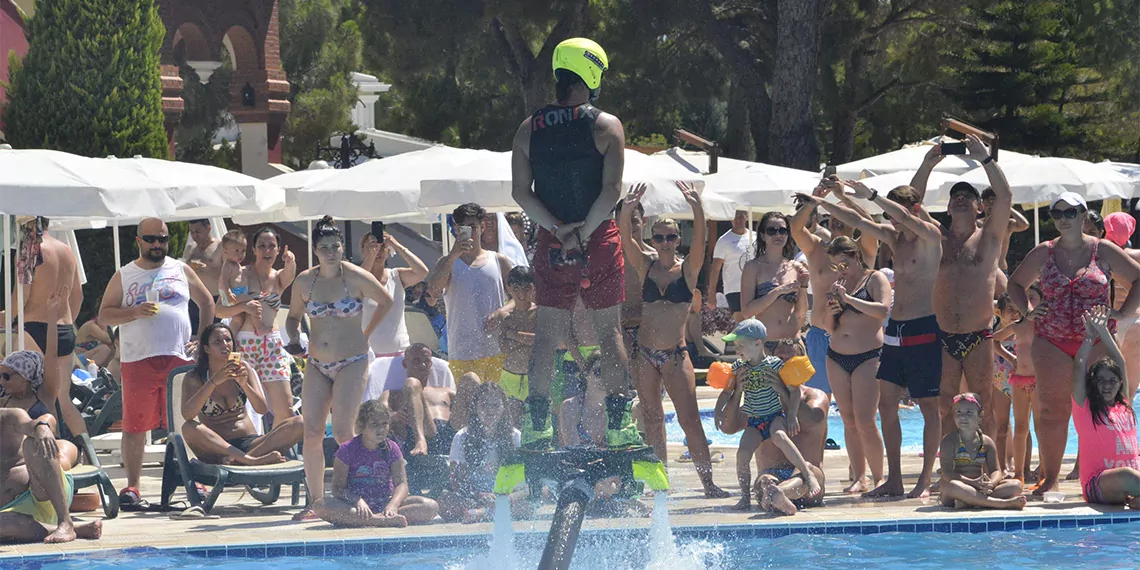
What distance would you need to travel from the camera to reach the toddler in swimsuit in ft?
26.3

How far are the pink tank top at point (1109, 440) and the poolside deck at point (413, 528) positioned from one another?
25 centimetres

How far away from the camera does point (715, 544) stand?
24.4 feet

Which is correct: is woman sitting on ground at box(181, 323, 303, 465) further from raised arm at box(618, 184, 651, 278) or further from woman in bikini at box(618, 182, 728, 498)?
raised arm at box(618, 184, 651, 278)

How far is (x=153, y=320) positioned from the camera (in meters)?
8.89

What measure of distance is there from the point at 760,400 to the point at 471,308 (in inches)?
79.2

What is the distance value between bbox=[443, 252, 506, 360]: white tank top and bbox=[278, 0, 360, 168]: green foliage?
24.5 meters

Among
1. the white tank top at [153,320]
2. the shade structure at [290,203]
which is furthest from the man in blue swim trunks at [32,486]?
the shade structure at [290,203]

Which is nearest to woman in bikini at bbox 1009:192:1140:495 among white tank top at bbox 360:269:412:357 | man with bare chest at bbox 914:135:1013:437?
man with bare chest at bbox 914:135:1013:437

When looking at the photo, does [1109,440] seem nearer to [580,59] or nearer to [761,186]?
[580,59]

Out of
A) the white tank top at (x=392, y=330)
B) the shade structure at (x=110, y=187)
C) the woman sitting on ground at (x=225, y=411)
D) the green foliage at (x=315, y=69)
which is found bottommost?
the woman sitting on ground at (x=225, y=411)

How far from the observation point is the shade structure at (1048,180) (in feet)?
44.1

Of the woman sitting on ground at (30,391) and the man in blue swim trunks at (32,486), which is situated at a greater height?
the woman sitting on ground at (30,391)

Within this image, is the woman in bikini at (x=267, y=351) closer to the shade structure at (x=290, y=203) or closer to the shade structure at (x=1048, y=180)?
the shade structure at (x=290, y=203)

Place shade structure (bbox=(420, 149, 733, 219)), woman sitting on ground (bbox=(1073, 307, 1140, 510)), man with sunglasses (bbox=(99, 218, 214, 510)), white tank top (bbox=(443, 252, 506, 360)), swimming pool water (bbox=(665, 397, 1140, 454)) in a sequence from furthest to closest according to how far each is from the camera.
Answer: swimming pool water (bbox=(665, 397, 1140, 454)) → shade structure (bbox=(420, 149, 733, 219)) → white tank top (bbox=(443, 252, 506, 360)) → man with sunglasses (bbox=(99, 218, 214, 510)) → woman sitting on ground (bbox=(1073, 307, 1140, 510))
